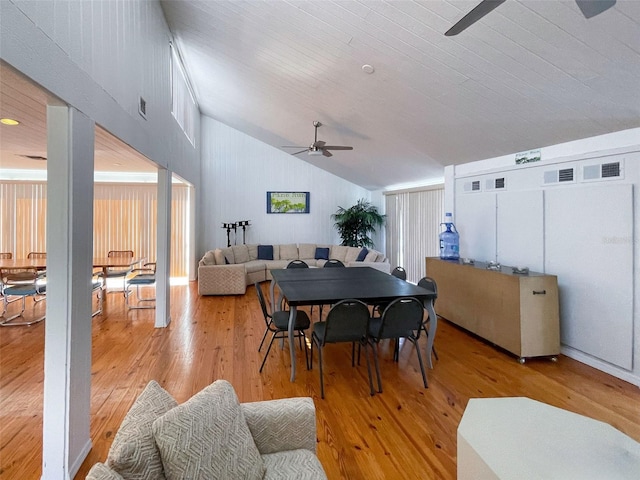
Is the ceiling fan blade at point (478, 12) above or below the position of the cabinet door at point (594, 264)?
above

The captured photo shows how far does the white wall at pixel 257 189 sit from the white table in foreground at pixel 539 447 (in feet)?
24.0

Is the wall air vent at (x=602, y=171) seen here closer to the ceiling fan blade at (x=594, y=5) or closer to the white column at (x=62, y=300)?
the ceiling fan blade at (x=594, y=5)

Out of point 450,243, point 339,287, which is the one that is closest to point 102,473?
point 339,287

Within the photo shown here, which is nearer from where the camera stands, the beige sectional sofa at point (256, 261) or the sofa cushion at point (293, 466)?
the sofa cushion at point (293, 466)

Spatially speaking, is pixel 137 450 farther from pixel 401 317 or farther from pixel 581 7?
pixel 581 7

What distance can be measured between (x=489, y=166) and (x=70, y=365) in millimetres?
4868

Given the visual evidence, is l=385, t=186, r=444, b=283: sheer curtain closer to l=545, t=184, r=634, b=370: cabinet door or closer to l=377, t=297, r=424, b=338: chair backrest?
l=545, t=184, r=634, b=370: cabinet door

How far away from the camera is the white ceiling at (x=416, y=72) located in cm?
216

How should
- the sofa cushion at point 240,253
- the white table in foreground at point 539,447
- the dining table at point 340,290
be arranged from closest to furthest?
the white table in foreground at point 539,447 → the dining table at point 340,290 → the sofa cushion at point 240,253

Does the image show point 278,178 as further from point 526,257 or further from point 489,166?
point 526,257

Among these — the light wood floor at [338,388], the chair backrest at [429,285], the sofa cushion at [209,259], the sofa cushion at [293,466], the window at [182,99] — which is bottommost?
the light wood floor at [338,388]

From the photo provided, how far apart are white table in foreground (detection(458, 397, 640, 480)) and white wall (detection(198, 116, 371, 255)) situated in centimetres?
732

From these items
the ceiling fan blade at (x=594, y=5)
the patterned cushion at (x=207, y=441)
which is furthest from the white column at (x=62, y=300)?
the ceiling fan blade at (x=594, y=5)

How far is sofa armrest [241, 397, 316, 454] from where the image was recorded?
138cm
